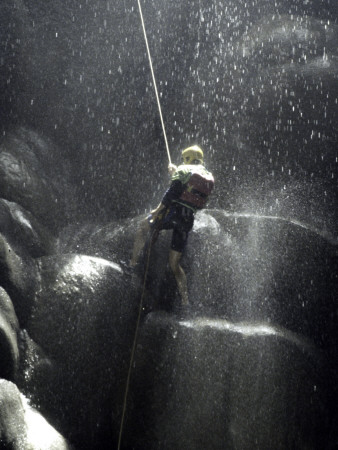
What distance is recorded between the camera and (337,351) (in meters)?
6.24

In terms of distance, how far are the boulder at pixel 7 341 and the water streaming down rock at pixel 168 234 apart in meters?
0.03

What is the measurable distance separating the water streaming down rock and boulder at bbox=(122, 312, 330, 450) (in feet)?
0.06

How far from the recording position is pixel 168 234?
6.67 m

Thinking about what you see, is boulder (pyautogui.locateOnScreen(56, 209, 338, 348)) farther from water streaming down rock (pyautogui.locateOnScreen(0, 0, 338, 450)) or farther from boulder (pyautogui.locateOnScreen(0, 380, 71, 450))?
boulder (pyautogui.locateOnScreen(0, 380, 71, 450))

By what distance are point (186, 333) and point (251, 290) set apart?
4.26 ft

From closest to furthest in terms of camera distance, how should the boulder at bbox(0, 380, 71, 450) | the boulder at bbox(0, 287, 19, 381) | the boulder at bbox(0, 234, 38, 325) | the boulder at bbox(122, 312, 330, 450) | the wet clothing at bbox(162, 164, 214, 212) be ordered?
1. the boulder at bbox(0, 380, 71, 450)
2. the boulder at bbox(0, 287, 19, 381)
3. the boulder at bbox(122, 312, 330, 450)
4. the boulder at bbox(0, 234, 38, 325)
5. the wet clothing at bbox(162, 164, 214, 212)

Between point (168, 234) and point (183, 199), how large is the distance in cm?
107

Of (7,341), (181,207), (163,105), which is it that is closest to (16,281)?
(7,341)

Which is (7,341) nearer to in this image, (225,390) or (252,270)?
(225,390)

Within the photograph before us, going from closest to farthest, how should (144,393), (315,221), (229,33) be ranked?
(144,393) < (315,221) < (229,33)

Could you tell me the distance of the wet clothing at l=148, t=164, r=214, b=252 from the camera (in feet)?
18.8

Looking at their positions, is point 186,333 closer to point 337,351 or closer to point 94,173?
point 337,351

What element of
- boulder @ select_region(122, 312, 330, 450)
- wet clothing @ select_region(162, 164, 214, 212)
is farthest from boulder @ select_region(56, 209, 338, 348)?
wet clothing @ select_region(162, 164, 214, 212)

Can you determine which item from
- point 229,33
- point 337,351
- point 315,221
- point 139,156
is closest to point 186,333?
point 337,351
